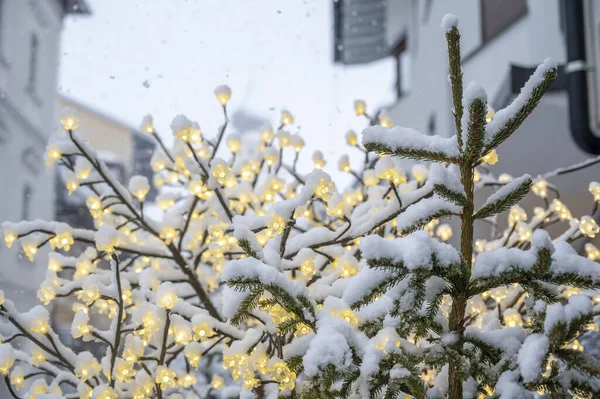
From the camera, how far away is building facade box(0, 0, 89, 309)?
1038 centimetres

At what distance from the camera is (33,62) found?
1228 centimetres

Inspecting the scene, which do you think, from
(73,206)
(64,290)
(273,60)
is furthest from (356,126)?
(73,206)

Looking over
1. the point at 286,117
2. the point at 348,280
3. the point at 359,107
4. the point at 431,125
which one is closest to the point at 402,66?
the point at 431,125

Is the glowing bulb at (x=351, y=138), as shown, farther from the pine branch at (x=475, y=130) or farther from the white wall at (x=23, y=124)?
the white wall at (x=23, y=124)

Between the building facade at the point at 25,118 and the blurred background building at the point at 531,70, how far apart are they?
7.05 m

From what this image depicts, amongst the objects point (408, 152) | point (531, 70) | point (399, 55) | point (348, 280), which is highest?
point (399, 55)

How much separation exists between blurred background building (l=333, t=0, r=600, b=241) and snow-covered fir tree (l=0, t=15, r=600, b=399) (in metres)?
1.03

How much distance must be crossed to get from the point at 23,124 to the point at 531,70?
31.3 feet

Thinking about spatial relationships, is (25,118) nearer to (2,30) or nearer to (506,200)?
(2,30)

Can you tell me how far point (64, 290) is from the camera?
248 cm

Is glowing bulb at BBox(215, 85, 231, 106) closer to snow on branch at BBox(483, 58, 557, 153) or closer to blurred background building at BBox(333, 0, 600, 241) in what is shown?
blurred background building at BBox(333, 0, 600, 241)

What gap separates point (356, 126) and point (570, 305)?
2157mm

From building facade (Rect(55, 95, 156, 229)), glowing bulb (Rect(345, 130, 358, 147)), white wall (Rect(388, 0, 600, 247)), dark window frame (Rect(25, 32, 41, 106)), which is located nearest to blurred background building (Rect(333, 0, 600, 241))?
white wall (Rect(388, 0, 600, 247))

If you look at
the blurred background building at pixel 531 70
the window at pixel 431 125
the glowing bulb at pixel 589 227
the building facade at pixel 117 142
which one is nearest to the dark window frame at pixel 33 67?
the building facade at pixel 117 142
